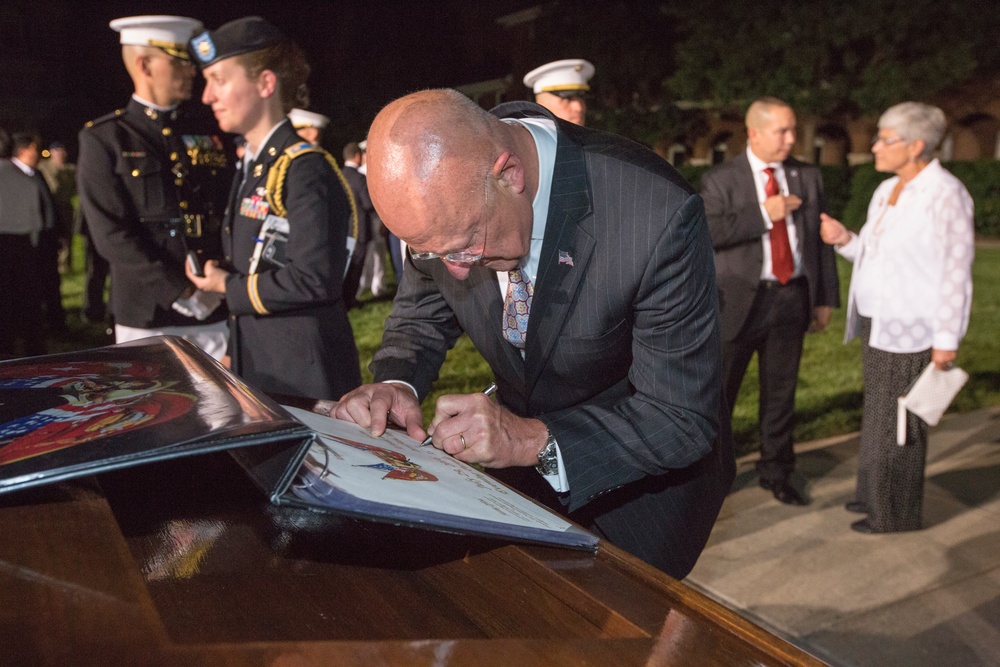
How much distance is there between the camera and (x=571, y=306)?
1.58 meters

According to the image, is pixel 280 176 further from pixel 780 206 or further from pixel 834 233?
pixel 834 233

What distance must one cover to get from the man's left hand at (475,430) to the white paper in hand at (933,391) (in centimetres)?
291

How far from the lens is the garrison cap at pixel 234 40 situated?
277 centimetres

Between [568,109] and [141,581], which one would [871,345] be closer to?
[568,109]

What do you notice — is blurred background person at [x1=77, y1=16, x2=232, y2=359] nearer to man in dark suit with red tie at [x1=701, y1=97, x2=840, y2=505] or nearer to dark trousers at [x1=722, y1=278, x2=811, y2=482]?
man in dark suit with red tie at [x1=701, y1=97, x2=840, y2=505]

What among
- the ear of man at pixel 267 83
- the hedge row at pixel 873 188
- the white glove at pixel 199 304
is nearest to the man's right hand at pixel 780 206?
the ear of man at pixel 267 83

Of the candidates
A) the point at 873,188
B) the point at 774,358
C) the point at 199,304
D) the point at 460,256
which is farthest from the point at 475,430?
the point at 873,188

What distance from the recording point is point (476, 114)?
1.43m

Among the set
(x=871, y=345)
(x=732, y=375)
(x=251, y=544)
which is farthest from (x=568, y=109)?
(x=251, y=544)

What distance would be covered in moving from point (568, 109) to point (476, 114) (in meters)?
3.34

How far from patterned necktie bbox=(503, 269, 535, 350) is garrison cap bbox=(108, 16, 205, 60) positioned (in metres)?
2.27

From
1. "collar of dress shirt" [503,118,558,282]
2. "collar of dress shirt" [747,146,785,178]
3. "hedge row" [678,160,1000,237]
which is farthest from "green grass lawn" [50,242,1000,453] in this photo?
"hedge row" [678,160,1000,237]

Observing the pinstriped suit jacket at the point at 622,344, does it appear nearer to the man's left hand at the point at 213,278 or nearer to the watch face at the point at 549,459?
the watch face at the point at 549,459

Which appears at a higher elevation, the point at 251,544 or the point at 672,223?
the point at 672,223
